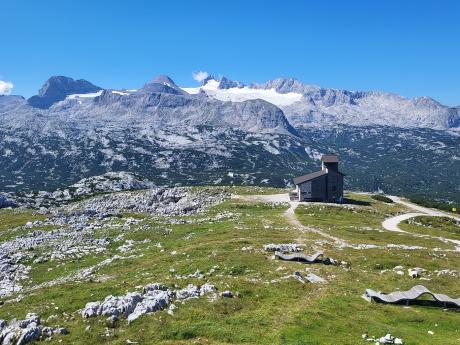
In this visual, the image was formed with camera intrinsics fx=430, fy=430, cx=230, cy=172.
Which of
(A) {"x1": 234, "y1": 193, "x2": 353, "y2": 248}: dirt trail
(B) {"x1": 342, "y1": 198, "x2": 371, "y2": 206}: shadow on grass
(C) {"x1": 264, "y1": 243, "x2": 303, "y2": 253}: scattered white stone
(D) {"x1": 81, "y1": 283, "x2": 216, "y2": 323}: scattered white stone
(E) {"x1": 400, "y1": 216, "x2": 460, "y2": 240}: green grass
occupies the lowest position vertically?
(E) {"x1": 400, "y1": 216, "x2": 460, "y2": 240}: green grass

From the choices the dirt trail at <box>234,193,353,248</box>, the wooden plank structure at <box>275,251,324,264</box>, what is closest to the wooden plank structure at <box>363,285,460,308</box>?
the wooden plank structure at <box>275,251,324,264</box>

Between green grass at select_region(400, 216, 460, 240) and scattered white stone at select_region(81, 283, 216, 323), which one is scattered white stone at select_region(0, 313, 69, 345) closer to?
scattered white stone at select_region(81, 283, 216, 323)

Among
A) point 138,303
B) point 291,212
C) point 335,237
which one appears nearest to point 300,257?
point 335,237

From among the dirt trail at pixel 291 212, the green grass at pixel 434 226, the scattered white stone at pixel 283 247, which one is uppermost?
the scattered white stone at pixel 283 247

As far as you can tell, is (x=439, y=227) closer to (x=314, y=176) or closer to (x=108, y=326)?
(x=314, y=176)

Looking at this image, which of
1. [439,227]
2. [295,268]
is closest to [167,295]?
A: [295,268]

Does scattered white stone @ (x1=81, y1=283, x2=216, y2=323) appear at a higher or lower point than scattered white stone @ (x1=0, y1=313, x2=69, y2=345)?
higher

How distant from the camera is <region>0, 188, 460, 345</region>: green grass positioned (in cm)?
3033

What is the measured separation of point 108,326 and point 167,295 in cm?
570

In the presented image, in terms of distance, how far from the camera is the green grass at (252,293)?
30.3 m

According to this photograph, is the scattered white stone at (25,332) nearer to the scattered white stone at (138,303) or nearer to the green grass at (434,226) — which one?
the scattered white stone at (138,303)

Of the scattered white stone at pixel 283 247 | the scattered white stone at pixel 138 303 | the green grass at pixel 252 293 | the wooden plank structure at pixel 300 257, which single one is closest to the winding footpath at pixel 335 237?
the green grass at pixel 252 293

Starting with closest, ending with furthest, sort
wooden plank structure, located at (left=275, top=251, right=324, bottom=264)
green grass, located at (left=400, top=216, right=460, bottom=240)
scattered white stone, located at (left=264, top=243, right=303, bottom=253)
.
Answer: wooden plank structure, located at (left=275, top=251, right=324, bottom=264) → scattered white stone, located at (left=264, top=243, right=303, bottom=253) → green grass, located at (left=400, top=216, right=460, bottom=240)

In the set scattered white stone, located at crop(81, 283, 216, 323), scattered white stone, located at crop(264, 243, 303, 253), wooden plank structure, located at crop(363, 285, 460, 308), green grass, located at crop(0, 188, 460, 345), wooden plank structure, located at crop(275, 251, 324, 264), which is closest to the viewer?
green grass, located at crop(0, 188, 460, 345)
